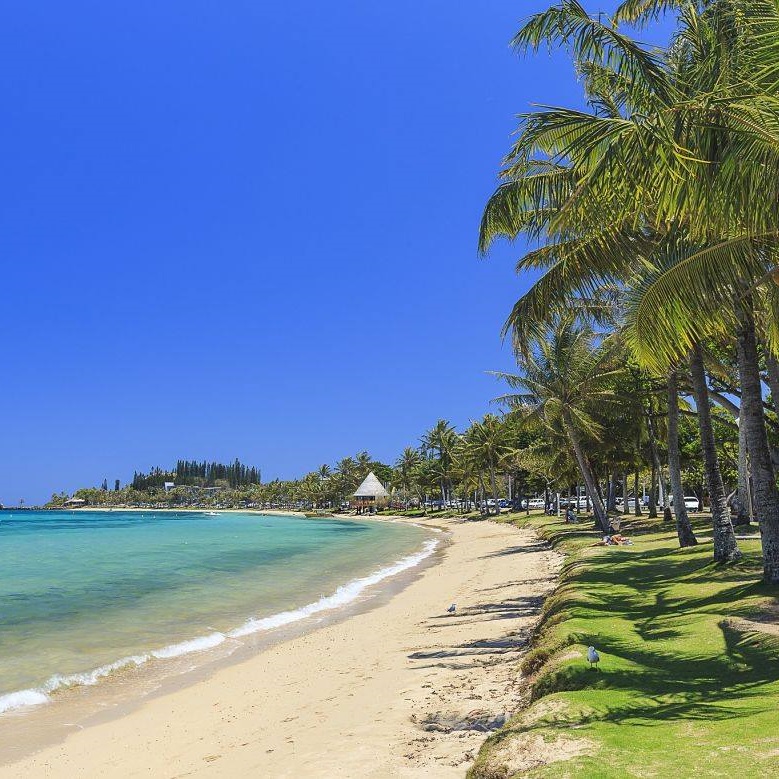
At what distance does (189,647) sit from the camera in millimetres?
12938

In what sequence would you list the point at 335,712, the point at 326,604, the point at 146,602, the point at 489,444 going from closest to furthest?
the point at 335,712 < the point at 326,604 < the point at 146,602 < the point at 489,444

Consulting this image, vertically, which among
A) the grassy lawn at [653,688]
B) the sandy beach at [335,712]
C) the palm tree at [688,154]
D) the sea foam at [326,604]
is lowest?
the sea foam at [326,604]

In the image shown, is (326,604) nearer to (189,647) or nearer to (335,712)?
(189,647)

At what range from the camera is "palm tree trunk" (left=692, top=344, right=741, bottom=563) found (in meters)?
13.3

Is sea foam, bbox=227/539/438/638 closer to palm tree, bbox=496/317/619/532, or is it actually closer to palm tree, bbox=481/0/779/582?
palm tree, bbox=496/317/619/532

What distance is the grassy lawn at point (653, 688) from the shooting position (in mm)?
4020

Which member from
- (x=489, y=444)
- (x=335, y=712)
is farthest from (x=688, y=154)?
(x=489, y=444)

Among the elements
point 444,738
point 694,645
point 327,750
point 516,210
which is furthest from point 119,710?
point 516,210

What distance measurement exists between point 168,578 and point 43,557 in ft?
56.1

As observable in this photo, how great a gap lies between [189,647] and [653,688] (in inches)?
402

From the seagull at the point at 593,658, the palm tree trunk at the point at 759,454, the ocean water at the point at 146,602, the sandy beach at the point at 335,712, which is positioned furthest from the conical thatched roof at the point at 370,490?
the seagull at the point at 593,658

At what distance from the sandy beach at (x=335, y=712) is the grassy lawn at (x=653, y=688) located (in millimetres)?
732

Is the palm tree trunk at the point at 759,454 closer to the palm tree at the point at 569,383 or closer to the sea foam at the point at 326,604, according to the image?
the sea foam at the point at 326,604

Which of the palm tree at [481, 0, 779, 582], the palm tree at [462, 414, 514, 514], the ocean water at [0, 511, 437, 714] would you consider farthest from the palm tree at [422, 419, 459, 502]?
the palm tree at [481, 0, 779, 582]
